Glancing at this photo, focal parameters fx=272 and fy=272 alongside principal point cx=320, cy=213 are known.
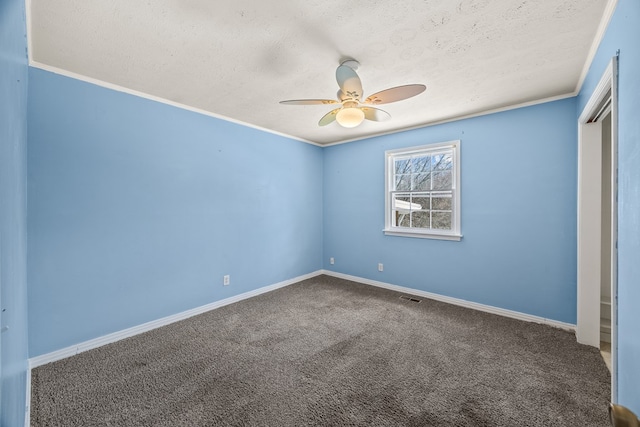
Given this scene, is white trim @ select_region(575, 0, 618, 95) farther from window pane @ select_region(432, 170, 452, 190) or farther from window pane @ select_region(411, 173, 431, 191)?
window pane @ select_region(411, 173, 431, 191)

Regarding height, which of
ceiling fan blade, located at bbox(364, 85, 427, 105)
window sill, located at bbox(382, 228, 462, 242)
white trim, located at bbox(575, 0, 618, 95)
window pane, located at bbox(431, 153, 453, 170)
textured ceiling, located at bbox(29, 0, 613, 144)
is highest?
textured ceiling, located at bbox(29, 0, 613, 144)

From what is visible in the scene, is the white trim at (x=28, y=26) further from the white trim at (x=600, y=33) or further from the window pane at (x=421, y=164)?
the window pane at (x=421, y=164)

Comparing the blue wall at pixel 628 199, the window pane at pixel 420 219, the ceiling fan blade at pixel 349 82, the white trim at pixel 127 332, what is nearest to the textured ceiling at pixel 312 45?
the ceiling fan blade at pixel 349 82

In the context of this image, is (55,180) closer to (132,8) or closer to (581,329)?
(132,8)

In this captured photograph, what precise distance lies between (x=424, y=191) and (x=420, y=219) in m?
0.41

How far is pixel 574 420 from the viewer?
1.63 meters

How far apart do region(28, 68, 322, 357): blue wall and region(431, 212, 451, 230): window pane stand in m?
2.34

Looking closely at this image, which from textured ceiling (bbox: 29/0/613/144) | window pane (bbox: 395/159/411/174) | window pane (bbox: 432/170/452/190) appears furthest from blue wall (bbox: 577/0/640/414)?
window pane (bbox: 395/159/411/174)

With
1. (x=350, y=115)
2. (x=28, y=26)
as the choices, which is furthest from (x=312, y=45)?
(x=28, y=26)

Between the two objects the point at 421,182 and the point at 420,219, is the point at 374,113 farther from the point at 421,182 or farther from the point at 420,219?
the point at 420,219

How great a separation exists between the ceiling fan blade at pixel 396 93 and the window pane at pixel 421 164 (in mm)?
1989

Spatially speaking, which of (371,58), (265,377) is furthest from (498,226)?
(265,377)

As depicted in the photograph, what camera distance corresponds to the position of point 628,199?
1292 millimetres

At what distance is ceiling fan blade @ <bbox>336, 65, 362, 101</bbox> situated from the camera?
1.95 m
